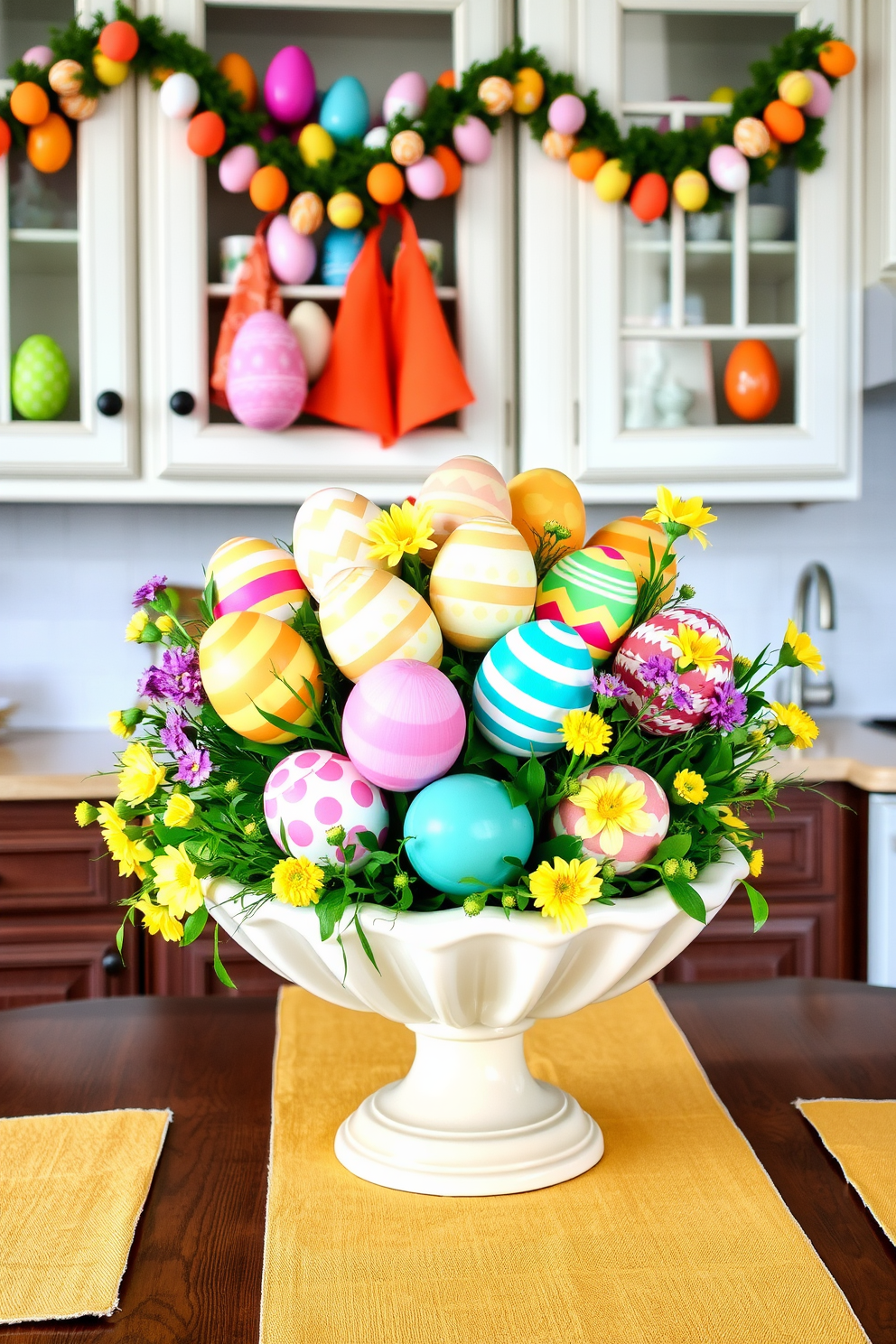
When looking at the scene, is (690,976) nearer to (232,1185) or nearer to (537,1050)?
(537,1050)

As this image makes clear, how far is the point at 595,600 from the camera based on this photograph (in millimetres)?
659

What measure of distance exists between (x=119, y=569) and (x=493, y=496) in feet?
5.69

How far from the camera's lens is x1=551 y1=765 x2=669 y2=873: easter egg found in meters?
0.59

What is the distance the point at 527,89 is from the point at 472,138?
5.0 inches

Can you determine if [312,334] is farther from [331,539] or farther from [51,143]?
[331,539]

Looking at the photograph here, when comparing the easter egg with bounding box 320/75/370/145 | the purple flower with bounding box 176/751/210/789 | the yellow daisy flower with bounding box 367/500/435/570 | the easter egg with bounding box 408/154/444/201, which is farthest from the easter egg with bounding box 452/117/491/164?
the purple flower with bounding box 176/751/210/789

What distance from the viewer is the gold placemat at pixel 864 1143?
643 millimetres

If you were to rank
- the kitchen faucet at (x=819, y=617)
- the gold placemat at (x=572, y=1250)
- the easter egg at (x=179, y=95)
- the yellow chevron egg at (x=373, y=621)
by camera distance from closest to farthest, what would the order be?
the gold placemat at (x=572, y=1250), the yellow chevron egg at (x=373, y=621), the easter egg at (x=179, y=95), the kitchen faucet at (x=819, y=617)

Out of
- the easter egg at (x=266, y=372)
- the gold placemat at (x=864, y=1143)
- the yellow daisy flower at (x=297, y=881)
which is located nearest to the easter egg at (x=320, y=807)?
the yellow daisy flower at (x=297, y=881)

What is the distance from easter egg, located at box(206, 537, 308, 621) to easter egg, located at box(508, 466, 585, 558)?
150mm

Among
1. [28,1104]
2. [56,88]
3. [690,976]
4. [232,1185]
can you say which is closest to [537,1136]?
[232,1185]

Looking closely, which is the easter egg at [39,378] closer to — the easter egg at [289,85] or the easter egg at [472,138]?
the easter egg at [289,85]

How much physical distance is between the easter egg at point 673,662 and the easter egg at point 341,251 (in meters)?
1.49

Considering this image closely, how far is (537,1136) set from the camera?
671mm
